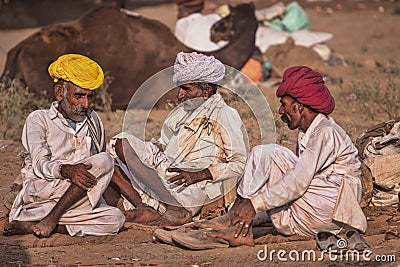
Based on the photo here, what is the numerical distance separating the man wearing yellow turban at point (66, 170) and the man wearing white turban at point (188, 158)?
34 centimetres

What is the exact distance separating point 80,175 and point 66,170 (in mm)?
95

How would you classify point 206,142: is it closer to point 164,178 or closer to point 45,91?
point 164,178

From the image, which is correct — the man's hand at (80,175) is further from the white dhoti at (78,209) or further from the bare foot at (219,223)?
the bare foot at (219,223)

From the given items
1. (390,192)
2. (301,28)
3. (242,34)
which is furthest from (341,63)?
(390,192)

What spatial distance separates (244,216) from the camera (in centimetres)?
466

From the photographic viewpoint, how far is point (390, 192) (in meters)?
5.49

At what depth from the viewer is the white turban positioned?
533 centimetres

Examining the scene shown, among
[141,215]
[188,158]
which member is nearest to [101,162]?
[141,215]

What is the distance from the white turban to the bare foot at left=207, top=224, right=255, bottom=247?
114cm

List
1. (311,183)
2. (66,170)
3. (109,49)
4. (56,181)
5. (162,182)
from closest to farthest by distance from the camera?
(311,183) < (66,170) < (56,181) < (162,182) < (109,49)

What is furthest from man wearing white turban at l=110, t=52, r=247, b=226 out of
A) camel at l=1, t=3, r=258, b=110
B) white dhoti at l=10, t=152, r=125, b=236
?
camel at l=1, t=3, r=258, b=110

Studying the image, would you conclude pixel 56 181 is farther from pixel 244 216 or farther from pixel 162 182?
pixel 244 216

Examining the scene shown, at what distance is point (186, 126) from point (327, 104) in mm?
1134

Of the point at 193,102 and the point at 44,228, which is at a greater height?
the point at 193,102
